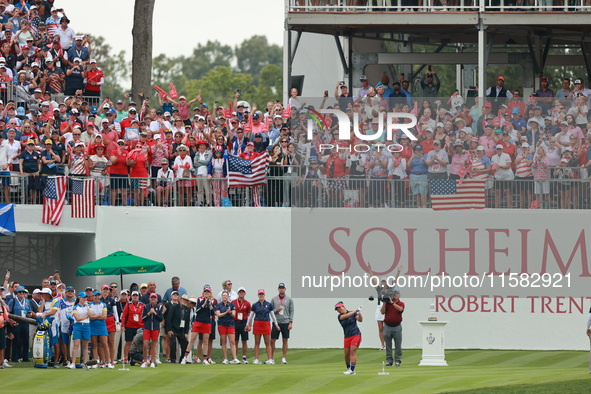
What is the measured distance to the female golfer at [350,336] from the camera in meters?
23.8

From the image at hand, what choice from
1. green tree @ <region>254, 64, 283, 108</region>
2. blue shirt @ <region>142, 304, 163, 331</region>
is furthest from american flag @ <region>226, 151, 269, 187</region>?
green tree @ <region>254, 64, 283, 108</region>

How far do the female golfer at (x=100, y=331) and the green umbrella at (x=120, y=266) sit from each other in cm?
228

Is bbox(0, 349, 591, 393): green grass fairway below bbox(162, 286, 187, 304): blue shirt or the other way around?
below

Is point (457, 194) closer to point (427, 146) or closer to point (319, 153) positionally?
point (427, 146)

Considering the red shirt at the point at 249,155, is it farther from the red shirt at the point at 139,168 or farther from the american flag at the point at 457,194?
the american flag at the point at 457,194

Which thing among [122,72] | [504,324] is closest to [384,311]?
[504,324]

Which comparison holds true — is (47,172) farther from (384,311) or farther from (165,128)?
(384,311)

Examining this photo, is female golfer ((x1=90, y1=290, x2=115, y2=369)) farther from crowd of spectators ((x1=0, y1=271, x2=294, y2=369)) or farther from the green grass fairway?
the green grass fairway

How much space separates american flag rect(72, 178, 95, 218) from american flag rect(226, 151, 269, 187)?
3.35m

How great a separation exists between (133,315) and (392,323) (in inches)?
215

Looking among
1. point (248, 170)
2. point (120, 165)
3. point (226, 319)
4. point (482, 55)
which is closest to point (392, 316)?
point (226, 319)

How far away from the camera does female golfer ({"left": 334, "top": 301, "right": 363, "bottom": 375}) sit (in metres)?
23.8

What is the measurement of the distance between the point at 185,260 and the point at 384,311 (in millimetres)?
5940

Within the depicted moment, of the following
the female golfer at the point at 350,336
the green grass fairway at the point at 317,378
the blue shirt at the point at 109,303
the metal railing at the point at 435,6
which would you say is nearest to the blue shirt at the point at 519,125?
the metal railing at the point at 435,6
